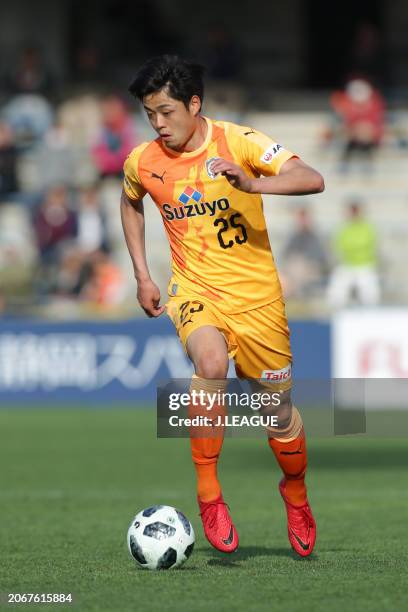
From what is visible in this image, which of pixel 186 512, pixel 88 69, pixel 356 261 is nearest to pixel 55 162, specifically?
pixel 88 69

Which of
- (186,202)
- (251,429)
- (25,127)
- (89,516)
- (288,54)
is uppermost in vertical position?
(288,54)

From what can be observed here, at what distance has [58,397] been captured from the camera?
16641 millimetres

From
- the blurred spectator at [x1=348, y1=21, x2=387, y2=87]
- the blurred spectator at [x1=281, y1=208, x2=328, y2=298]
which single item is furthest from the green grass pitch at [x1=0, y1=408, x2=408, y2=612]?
the blurred spectator at [x1=348, y1=21, x2=387, y2=87]

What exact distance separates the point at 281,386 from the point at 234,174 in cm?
117

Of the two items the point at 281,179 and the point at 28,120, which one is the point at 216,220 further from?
the point at 28,120

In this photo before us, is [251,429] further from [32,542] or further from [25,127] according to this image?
[25,127]

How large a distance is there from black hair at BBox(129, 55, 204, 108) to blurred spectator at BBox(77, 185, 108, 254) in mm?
12108

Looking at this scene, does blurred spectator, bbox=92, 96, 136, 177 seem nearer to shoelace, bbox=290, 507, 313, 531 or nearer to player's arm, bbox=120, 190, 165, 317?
player's arm, bbox=120, 190, 165, 317

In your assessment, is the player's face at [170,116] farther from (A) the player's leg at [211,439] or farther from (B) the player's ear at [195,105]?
(A) the player's leg at [211,439]

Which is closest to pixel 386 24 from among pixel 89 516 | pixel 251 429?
pixel 89 516

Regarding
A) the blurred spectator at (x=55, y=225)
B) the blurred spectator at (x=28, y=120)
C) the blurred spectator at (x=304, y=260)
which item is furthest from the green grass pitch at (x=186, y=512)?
the blurred spectator at (x=28, y=120)

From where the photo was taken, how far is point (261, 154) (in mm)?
6473

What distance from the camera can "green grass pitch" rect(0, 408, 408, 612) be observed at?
572 cm

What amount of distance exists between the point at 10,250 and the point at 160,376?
2856 millimetres
